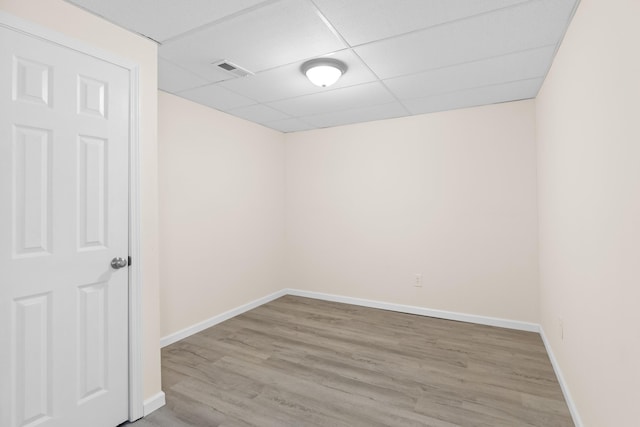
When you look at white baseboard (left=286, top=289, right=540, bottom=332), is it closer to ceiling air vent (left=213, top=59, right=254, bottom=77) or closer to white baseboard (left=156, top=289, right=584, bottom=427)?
white baseboard (left=156, top=289, right=584, bottom=427)

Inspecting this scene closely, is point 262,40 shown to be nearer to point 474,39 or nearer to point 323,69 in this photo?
point 323,69

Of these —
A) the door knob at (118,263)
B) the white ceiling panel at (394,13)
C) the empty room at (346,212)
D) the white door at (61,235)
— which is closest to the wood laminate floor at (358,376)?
the empty room at (346,212)

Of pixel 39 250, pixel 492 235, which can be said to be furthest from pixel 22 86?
pixel 492 235

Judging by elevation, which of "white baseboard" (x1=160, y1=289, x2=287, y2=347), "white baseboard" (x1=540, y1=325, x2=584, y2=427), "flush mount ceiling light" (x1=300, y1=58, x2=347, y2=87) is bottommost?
"white baseboard" (x1=540, y1=325, x2=584, y2=427)

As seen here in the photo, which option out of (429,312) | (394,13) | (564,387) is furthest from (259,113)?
(564,387)

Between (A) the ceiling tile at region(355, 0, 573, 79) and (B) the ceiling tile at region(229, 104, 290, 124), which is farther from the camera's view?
(B) the ceiling tile at region(229, 104, 290, 124)

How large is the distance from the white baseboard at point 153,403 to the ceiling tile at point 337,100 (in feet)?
9.06

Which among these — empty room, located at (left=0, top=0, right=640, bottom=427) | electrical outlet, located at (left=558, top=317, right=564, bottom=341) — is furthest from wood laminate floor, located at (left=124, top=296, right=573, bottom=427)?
electrical outlet, located at (left=558, top=317, right=564, bottom=341)

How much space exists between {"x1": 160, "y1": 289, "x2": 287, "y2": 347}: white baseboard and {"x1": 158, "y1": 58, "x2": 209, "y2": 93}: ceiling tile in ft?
7.67

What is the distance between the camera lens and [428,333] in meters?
3.32

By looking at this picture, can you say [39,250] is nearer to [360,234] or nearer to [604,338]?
[604,338]

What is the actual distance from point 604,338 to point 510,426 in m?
0.83

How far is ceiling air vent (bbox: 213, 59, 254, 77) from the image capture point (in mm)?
2439

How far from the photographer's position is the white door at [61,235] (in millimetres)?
1523
